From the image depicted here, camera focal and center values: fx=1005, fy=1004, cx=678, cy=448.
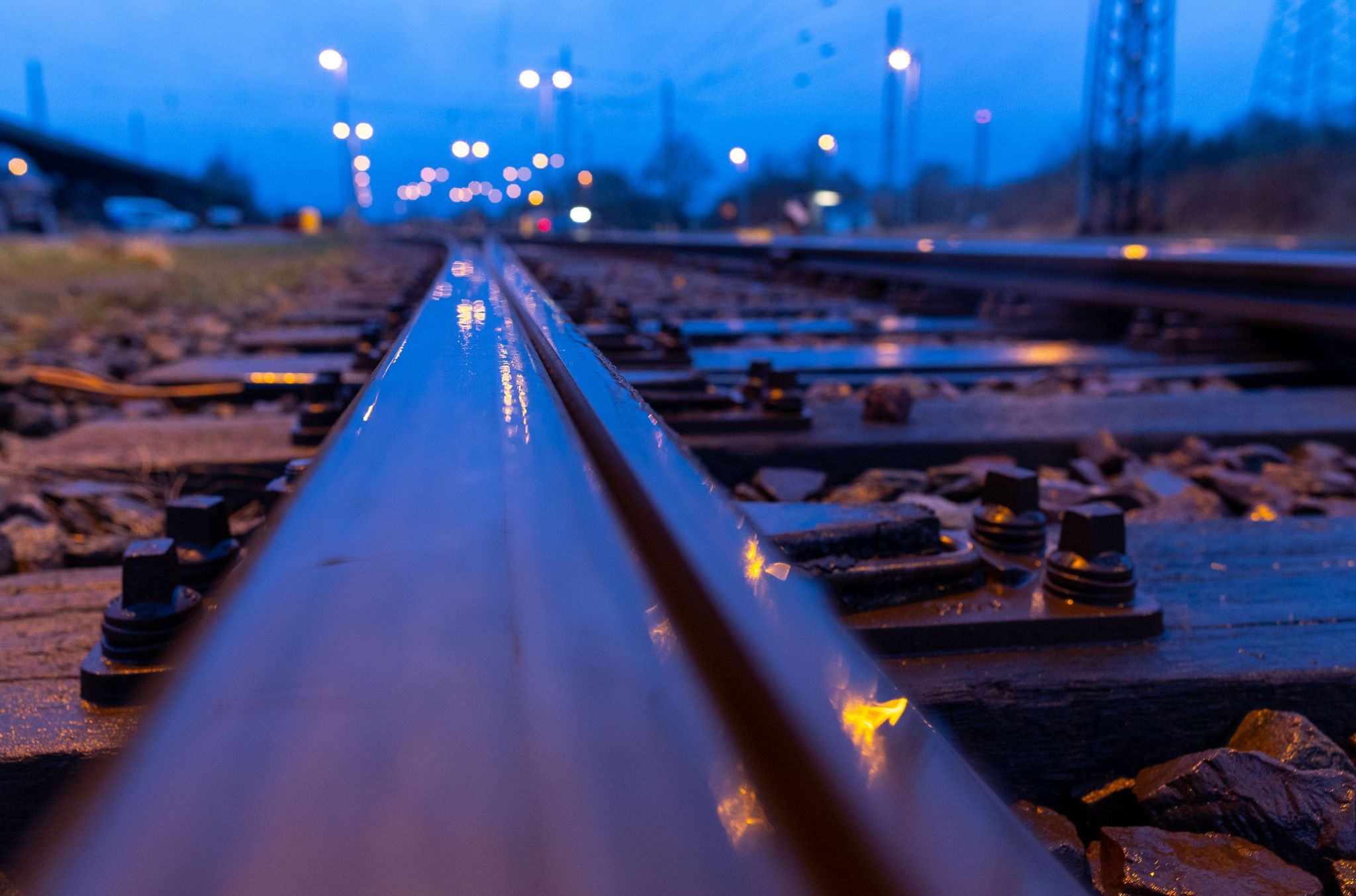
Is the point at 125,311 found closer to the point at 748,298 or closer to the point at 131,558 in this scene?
the point at 748,298

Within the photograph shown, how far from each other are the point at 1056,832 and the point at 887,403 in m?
1.57

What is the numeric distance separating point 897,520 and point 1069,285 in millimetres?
4912

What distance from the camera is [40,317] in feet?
22.4

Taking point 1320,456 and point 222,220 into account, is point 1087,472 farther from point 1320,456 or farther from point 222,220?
point 222,220

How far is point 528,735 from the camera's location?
0.39m

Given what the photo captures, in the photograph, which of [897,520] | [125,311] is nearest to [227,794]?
[897,520]

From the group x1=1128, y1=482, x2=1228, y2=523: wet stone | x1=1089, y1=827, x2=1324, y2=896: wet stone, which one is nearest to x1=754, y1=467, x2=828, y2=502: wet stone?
x1=1128, y1=482, x2=1228, y2=523: wet stone

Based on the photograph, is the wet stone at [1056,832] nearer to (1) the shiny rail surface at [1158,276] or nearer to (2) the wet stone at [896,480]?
(2) the wet stone at [896,480]

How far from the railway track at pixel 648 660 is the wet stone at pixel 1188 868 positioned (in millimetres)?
45

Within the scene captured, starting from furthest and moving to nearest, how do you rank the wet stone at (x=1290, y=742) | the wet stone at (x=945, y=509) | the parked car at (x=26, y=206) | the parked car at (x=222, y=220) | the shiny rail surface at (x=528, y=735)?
the parked car at (x=222, y=220) < the parked car at (x=26, y=206) < the wet stone at (x=945, y=509) < the wet stone at (x=1290, y=742) < the shiny rail surface at (x=528, y=735)

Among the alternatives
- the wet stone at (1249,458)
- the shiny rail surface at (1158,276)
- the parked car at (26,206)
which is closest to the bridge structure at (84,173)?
the parked car at (26,206)

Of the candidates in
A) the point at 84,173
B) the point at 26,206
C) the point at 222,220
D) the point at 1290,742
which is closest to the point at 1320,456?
the point at 1290,742

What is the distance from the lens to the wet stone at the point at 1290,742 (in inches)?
39.3

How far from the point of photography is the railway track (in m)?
0.34
